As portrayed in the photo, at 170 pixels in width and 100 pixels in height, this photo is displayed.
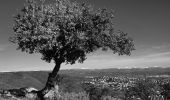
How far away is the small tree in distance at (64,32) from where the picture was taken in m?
38.4

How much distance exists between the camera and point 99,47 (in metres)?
43.7

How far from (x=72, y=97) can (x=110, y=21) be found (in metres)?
14.2

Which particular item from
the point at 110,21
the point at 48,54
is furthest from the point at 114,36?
the point at 48,54

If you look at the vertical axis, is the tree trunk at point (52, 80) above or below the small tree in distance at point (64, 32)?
below

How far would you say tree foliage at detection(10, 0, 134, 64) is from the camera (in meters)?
38.4

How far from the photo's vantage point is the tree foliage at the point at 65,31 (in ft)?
126

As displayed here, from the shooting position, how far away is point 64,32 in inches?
1547

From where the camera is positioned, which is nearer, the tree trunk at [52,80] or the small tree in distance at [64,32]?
the small tree in distance at [64,32]

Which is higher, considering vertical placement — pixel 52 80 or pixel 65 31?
pixel 65 31

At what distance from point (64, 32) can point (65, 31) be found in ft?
1.06

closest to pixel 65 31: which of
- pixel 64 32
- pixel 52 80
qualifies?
pixel 64 32

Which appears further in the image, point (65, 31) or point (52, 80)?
point (52, 80)

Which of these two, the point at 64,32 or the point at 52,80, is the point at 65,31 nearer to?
the point at 64,32

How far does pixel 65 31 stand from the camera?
3903cm
